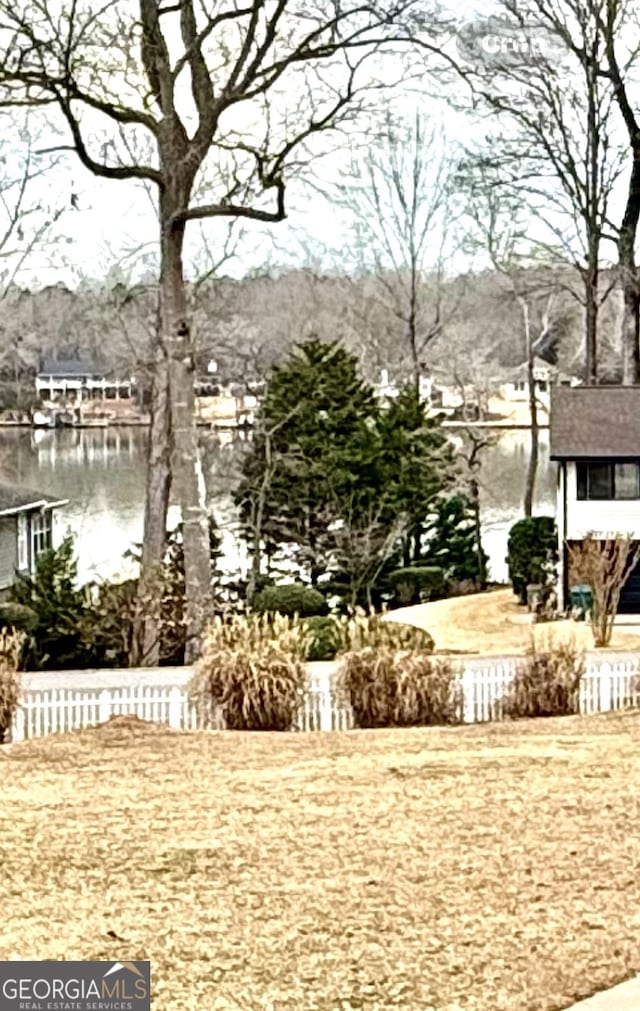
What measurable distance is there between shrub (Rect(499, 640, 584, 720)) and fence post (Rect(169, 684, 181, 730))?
2.64 m

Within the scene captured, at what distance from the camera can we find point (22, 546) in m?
25.3

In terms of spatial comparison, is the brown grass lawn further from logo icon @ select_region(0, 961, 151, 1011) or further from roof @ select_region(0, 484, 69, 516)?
roof @ select_region(0, 484, 69, 516)

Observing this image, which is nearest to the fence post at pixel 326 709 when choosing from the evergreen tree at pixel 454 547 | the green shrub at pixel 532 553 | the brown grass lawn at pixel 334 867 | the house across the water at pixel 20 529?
the brown grass lawn at pixel 334 867

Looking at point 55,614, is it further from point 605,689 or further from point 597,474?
point 597,474

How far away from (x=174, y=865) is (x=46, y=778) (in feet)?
7.71

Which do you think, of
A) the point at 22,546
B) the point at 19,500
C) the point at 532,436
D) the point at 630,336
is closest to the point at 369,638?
the point at 19,500

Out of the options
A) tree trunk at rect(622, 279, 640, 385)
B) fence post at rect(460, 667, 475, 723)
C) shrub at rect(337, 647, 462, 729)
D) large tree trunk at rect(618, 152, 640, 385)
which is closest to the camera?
shrub at rect(337, 647, 462, 729)

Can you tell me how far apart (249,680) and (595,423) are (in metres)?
12.7

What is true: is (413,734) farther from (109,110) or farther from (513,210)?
(513,210)

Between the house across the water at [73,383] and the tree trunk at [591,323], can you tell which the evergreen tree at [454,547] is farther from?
the house across the water at [73,383]

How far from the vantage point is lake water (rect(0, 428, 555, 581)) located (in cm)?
2716

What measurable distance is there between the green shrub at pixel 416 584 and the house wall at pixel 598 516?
11.4ft

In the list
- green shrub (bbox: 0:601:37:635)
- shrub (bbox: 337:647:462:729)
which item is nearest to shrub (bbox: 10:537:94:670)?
green shrub (bbox: 0:601:37:635)

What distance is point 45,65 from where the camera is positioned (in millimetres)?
15242
